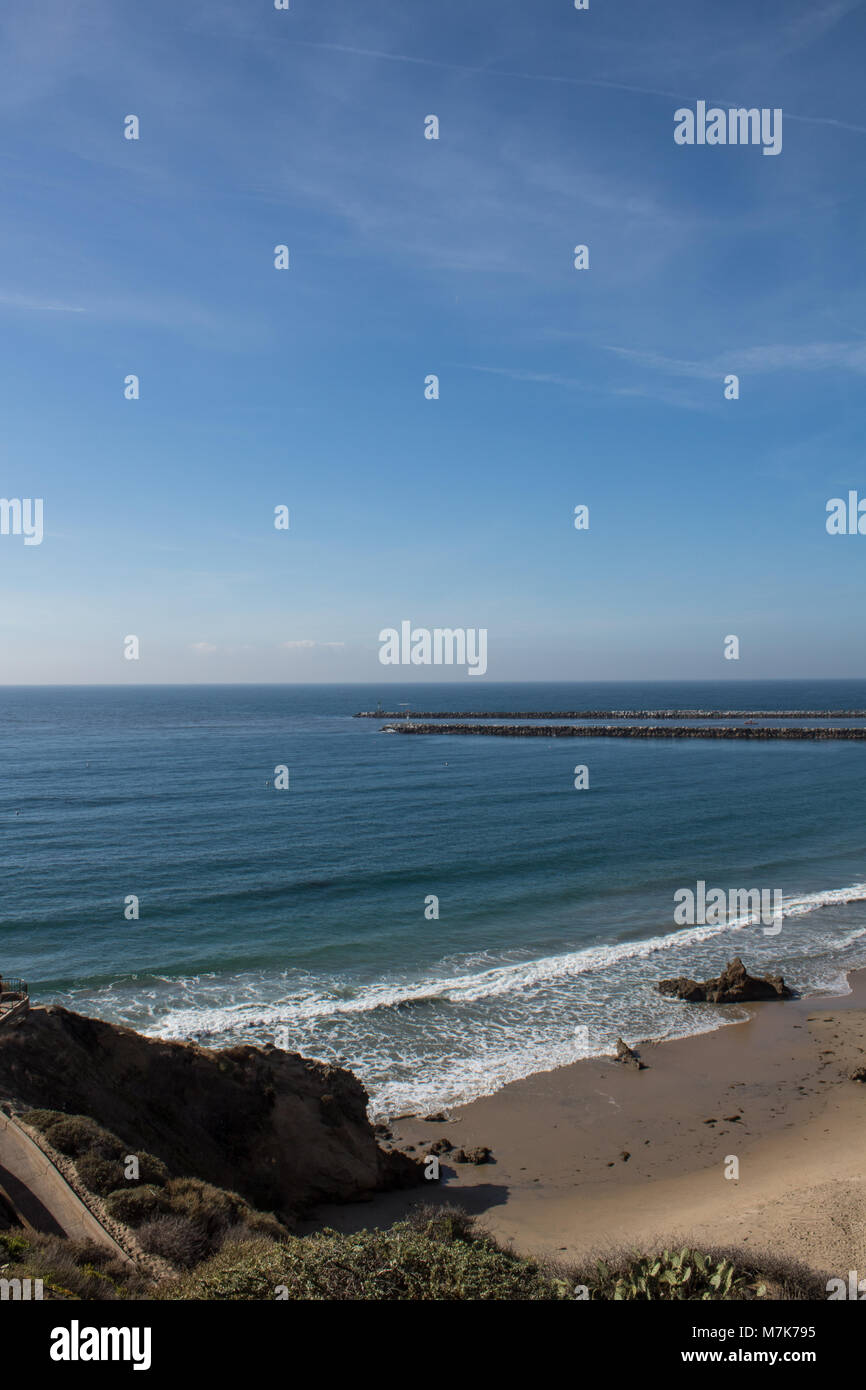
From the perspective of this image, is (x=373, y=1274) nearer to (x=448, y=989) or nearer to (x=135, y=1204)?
(x=135, y=1204)

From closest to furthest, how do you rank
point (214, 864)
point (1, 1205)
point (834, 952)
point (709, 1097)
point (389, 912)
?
point (1, 1205) < point (709, 1097) < point (834, 952) < point (389, 912) < point (214, 864)

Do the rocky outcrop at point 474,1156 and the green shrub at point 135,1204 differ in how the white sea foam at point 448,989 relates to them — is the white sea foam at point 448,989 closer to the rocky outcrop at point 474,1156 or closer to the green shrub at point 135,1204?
the rocky outcrop at point 474,1156

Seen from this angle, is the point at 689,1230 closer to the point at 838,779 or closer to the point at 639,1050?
the point at 639,1050

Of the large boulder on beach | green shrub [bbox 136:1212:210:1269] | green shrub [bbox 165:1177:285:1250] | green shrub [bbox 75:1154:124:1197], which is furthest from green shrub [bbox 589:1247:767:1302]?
the large boulder on beach

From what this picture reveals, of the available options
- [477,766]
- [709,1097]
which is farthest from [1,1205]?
[477,766]

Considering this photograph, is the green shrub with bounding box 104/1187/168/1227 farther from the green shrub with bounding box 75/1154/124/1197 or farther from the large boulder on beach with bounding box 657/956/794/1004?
the large boulder on beach with bounding box 657/956/794/1004
